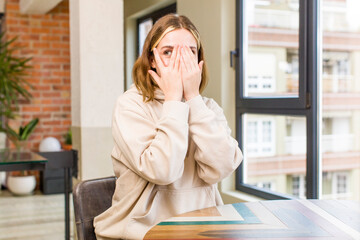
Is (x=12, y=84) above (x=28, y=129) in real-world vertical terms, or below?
above

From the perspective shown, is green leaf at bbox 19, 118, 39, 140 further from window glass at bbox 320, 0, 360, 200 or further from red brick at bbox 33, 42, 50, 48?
window glass at bbox 320, 0, 360, 200

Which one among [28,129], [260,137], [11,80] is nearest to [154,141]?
[260,137]

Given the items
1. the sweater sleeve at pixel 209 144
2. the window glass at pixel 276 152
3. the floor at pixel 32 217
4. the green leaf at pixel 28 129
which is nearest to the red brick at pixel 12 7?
the green leaf at pixel 28 129

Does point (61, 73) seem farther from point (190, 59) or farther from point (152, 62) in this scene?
point (190, 59)

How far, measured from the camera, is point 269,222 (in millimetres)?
1247

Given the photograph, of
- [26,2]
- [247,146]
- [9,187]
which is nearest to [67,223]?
[247,146]

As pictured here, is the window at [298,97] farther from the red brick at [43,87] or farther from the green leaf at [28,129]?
the red brick at [43,87]

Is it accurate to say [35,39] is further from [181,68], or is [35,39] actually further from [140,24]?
[181,68]

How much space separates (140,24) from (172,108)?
4349mm

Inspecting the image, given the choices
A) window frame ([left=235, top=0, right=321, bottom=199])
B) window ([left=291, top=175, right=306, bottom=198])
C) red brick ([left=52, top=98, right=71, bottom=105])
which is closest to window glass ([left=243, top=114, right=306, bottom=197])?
window ([left=291, top=175, right=306, bottom=198])

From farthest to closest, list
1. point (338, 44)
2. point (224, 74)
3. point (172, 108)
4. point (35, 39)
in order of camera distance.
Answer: point (35, 39), point (224, 74), point (338, 44), point (172, 108)

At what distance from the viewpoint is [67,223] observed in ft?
10.7

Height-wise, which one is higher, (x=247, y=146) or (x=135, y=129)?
(x=135, y=129)

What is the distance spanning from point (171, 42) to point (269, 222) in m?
0.73
